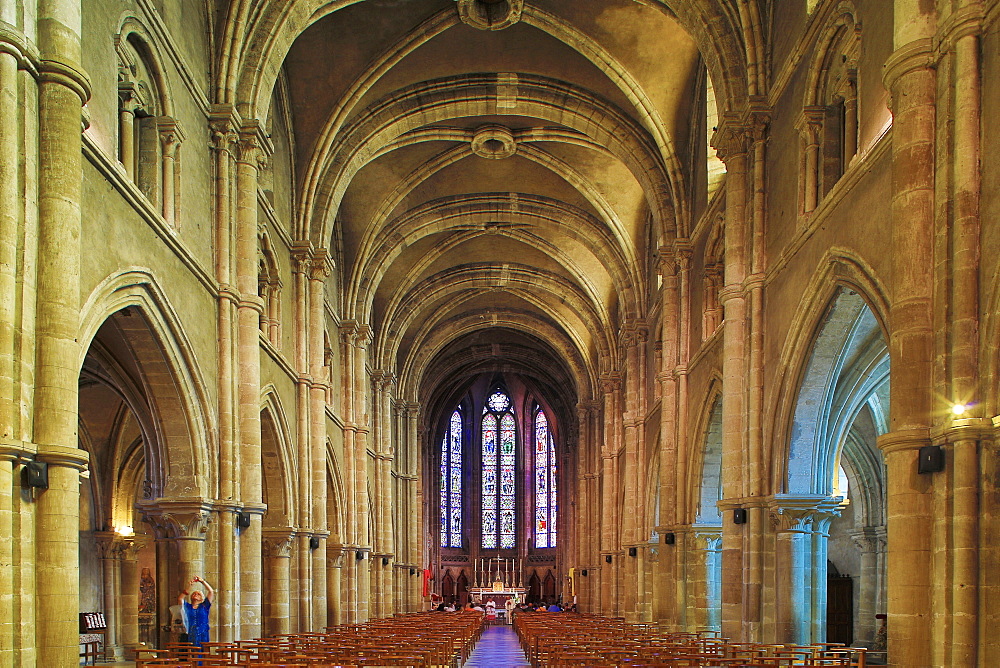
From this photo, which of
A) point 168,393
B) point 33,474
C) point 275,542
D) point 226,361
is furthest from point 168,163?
point 275,542

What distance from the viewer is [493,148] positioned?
101 ft

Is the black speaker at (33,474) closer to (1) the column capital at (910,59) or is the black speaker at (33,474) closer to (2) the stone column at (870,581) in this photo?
(1) the column capital at (910,59)

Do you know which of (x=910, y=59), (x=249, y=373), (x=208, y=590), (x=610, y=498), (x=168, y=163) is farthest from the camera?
(x=610, y=498)

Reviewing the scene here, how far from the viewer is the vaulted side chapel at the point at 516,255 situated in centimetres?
1017

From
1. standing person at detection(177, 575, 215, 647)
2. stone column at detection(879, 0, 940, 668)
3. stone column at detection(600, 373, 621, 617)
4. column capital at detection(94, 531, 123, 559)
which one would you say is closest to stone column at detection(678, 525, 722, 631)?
standing person at detection(177, 575, 215, 647)

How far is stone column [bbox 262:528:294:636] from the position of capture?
2217 centimetres

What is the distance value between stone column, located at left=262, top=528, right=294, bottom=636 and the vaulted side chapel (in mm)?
81

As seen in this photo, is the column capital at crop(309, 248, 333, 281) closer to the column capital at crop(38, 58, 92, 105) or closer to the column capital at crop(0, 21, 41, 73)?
the column capital at crop(38, 58, 92, 105)

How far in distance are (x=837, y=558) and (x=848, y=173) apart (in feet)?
61.2

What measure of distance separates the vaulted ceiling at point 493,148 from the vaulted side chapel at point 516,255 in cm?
10

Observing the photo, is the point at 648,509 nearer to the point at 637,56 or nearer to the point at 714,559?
the point at 714,559

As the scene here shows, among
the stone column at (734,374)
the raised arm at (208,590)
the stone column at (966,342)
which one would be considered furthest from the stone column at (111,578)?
the stone column at (966,342)

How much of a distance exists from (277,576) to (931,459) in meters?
16.1

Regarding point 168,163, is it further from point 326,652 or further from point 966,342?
point 966,342
